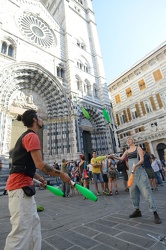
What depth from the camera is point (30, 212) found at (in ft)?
4.78

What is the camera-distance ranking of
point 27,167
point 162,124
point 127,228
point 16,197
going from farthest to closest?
point 162,124 < point 127,228 < point 27,167 < point 16,197

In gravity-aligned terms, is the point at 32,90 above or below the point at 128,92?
below

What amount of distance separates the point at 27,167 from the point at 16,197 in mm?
299

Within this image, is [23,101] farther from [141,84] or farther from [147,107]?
[141,84]

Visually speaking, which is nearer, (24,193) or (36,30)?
(24,193)

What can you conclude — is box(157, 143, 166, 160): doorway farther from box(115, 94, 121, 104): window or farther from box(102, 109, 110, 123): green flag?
box(115, 94, 121, 104): window

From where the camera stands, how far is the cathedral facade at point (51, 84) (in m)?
12.5

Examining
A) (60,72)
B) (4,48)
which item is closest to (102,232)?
(4,48)

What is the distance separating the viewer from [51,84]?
15.0 m

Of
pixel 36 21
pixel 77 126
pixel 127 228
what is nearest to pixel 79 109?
pixel 77 126

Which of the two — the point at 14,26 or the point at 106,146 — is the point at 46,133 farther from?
the point at 14,26

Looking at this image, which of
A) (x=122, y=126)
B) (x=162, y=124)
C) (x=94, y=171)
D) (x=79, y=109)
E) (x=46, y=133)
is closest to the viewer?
(x=94, y=171)

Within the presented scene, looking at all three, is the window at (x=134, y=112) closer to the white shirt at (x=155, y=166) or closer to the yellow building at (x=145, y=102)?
the yellow building at (x=145, y=102)

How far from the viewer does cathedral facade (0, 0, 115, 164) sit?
12.5 meters
